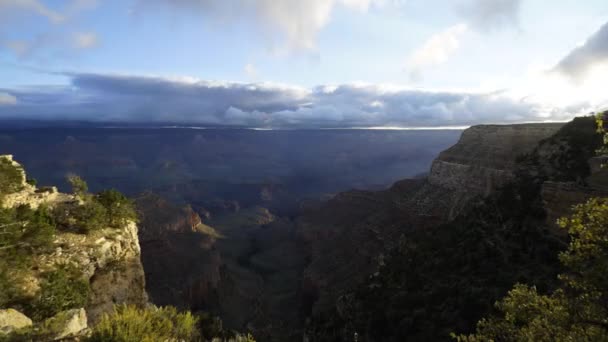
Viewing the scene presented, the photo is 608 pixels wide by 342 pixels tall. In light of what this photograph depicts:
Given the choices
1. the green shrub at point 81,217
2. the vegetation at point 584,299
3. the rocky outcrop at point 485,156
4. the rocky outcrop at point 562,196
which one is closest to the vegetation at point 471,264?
the rocky outcrop at point 562,196

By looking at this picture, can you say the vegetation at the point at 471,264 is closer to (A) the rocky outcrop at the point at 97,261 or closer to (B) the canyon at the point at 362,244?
(B) the canyon at the point at 362,244

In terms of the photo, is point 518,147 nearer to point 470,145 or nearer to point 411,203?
point 470,145

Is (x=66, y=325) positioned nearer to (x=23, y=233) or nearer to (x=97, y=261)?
(x=97, y=261)

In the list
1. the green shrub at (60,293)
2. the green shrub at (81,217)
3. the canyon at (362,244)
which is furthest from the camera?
the canyon at (362,244)

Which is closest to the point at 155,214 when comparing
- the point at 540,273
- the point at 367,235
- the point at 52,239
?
the point at 367,235

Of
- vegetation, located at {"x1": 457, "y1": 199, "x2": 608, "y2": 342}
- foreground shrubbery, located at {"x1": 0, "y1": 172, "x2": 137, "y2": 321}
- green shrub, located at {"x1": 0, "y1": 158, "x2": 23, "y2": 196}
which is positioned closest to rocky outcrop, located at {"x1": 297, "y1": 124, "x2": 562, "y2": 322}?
foreground shrubbery, located at {"x1": 0, "y1": 172, "x2": 137, "y2": 321}

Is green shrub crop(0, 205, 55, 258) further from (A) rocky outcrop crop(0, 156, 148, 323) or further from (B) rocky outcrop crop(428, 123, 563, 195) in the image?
(B) rocky outcrop crop(428, 123, 563, 195)
